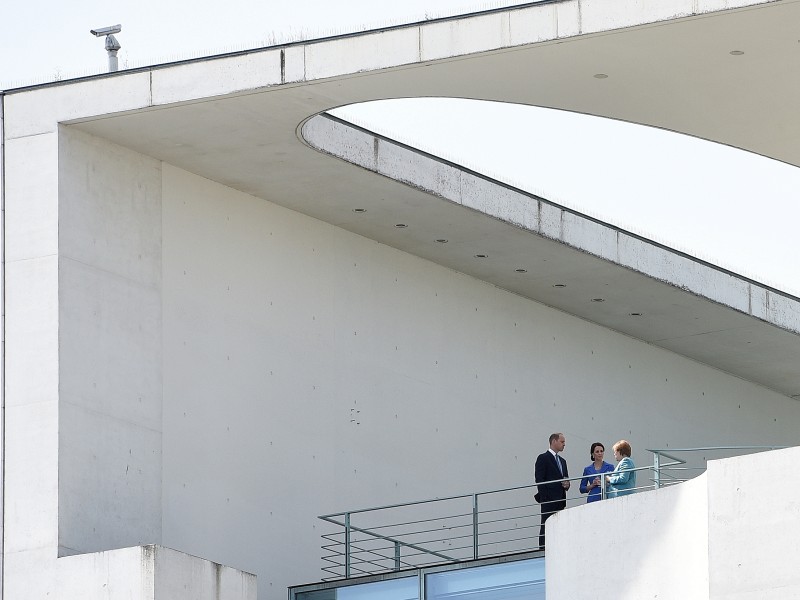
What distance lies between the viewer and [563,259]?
1017 inches

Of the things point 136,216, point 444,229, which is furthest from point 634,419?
point 136,216

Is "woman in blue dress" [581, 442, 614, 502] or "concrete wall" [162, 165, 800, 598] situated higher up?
"concrete wall" [162, 165, 800, 598]

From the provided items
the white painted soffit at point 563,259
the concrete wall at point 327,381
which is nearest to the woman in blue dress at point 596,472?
the concrete wall at point 327,381

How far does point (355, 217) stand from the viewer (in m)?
24.4

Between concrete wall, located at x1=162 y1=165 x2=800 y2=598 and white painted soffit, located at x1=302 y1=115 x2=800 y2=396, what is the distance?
59 cm

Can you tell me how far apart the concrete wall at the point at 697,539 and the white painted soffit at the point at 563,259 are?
21.8ft

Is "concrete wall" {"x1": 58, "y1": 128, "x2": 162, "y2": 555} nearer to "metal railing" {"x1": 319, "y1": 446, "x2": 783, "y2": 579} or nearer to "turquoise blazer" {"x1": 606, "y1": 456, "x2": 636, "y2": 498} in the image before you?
"metal railing" {"x1": 319, "y1": 446, "x2": 783, "y2": 579}

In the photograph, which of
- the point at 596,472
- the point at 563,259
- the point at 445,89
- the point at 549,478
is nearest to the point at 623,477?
the point at 596,472

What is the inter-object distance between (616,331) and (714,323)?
1677 millimetres

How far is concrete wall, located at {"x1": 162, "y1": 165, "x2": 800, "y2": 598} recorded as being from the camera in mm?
22156

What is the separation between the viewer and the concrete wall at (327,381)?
22156mm

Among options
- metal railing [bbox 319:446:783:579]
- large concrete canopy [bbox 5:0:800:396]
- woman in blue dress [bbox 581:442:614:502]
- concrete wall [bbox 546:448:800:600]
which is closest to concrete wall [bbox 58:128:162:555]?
large concrete canopy [bbox 5:0:800:396]

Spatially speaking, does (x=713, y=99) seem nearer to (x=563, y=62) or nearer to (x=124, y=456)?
(x=563, y=62)

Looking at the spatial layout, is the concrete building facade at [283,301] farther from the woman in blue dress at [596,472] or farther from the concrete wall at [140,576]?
the woman in blue dress at [596,472]
